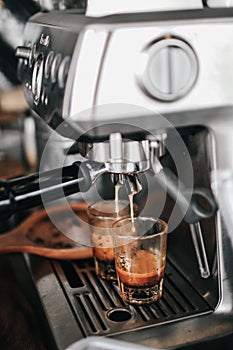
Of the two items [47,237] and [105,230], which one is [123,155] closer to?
[105,230]

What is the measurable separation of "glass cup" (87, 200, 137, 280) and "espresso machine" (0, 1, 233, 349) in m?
0.02

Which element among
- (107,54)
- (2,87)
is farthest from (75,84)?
(2,87)

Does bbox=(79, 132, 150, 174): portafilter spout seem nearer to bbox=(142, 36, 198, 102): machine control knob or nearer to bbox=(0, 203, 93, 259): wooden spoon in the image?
bbox=(142, 36, 198, 102): machine control knob

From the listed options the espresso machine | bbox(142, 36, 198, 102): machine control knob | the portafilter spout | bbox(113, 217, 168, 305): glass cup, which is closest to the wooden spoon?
the espresso machine

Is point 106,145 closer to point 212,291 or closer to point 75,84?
point 75,84

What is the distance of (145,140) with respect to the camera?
524 millimetres

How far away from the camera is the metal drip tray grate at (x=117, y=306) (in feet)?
1.93

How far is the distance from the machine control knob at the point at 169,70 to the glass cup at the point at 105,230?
248mm

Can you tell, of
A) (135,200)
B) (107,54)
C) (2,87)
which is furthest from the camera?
(2,87)

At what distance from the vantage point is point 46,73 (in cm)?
52

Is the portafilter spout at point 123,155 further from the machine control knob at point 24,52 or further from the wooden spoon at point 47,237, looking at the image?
the wooden spoon at point 47,237

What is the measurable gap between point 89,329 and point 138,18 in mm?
312

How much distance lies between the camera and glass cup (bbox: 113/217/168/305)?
2.02ft

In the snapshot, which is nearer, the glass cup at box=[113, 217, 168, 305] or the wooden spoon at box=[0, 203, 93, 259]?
the glass cup at box=[113, 217, 168, 305]
